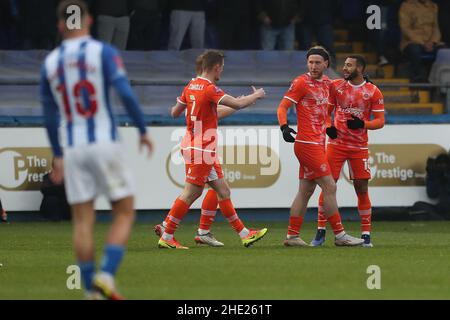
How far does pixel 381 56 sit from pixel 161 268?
13.9 metres

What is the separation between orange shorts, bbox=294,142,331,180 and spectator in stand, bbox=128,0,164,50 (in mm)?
9799

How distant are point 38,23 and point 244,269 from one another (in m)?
12.8

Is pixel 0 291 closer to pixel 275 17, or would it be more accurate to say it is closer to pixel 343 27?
pixel 275 17

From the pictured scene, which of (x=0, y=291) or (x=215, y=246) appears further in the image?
(x=215, y=246)

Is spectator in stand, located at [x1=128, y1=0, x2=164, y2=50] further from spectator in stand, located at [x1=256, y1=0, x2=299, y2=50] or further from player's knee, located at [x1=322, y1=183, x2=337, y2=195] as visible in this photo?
player's knee, located at [x1=322, y1=183, x2=337, y2=195]

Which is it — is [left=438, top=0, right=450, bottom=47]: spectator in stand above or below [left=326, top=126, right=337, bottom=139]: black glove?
above

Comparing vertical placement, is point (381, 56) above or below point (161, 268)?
above

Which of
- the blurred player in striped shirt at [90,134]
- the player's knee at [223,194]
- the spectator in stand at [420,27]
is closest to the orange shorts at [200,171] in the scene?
the player's knee at [223,194]

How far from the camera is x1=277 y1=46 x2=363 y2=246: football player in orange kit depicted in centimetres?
1448

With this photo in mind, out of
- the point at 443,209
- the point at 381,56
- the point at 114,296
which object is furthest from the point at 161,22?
the point at 114,296

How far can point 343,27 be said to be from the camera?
26.4 meters

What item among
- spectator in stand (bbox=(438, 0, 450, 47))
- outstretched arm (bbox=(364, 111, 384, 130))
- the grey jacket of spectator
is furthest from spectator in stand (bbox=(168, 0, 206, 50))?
outstretched arm (bbox=(364, 111, 384, 130))

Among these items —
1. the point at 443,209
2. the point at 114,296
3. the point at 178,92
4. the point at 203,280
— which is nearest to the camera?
the point at 114,296

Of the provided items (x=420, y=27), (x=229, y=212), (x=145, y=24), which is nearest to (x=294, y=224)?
(x=229, y=212)
